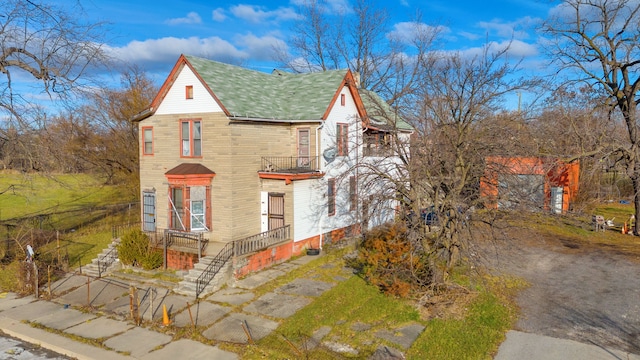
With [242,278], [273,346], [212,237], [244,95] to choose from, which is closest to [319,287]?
[242,278]

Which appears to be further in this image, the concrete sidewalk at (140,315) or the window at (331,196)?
the window at (331,196)

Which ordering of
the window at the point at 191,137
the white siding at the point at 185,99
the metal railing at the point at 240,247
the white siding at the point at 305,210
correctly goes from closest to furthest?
the metal railing at the point at 240,247, the white siding at the point at 185,99, the window at the point at 191,137, the white siding at the point at 305,210

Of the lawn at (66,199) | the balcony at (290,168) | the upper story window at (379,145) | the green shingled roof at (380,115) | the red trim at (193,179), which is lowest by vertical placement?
the lawn at (66,199)

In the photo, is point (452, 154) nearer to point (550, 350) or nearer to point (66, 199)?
point (550, 350)

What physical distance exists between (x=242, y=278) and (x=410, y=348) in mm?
7580

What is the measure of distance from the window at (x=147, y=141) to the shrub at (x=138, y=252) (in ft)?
15.8

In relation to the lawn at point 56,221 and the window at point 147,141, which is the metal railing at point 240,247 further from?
the window at point 147,141

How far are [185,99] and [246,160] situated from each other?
406 cm

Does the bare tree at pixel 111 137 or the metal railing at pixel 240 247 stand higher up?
the bare tree at pixel 111 137

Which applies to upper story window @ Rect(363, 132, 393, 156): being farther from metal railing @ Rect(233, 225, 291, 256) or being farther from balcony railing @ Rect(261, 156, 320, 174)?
metal railing @ Rect(233, 225, 291, 256)

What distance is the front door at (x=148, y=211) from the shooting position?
20.7 metres

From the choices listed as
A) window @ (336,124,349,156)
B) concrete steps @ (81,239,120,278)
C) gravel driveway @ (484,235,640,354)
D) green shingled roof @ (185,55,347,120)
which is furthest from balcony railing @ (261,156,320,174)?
gravel driveway @ (484,235,640,354)

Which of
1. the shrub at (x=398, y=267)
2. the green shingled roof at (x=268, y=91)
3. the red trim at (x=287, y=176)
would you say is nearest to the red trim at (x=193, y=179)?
the red trim at (x=287, y=176)

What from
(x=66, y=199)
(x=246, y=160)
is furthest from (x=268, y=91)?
(x=66, y=199)
